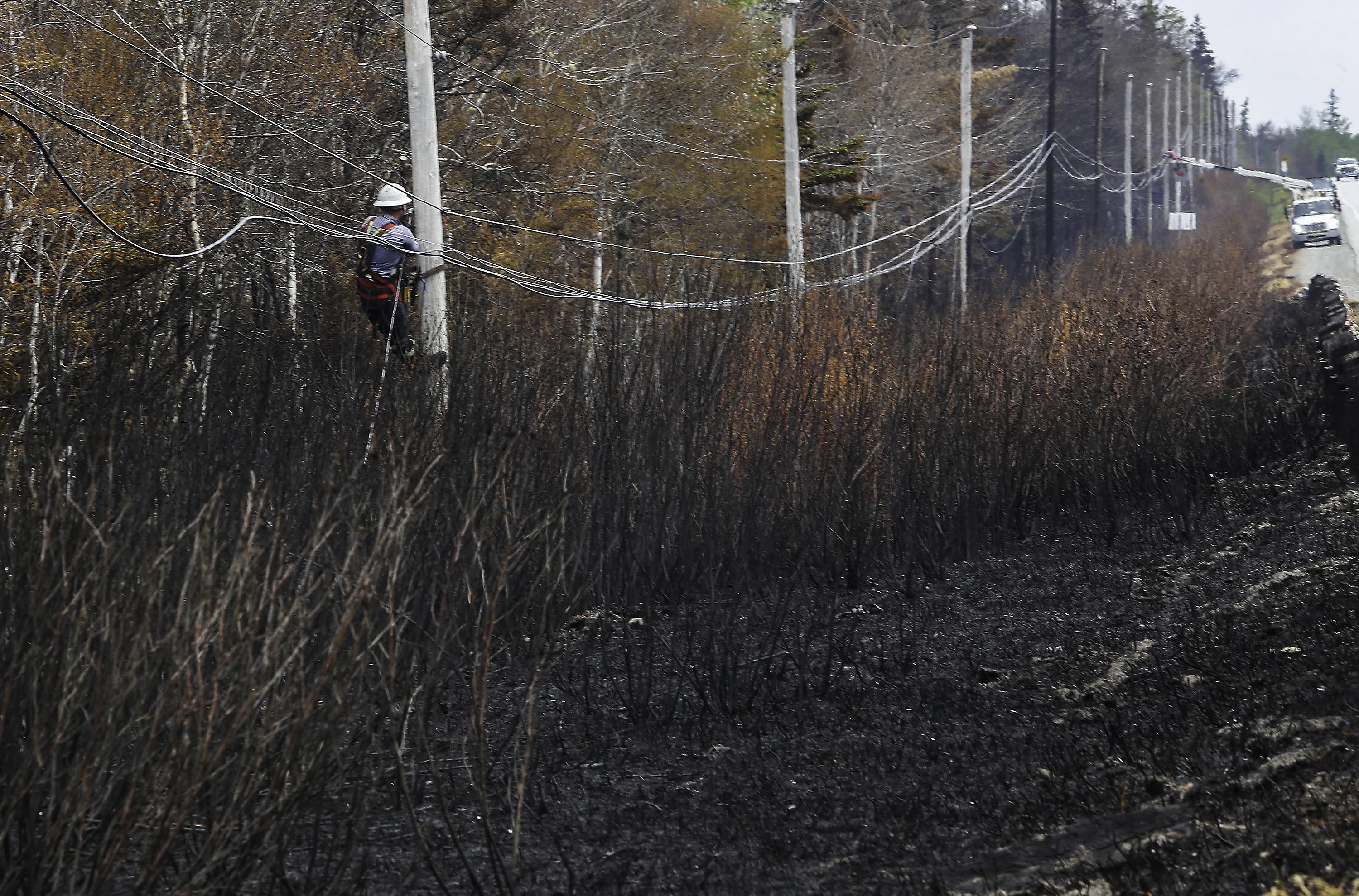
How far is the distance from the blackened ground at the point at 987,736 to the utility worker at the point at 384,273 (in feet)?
12.5

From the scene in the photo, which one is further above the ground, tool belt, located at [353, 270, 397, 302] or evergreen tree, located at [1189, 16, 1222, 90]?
evergreen tree, located at [1189, 16, 1222, 90]

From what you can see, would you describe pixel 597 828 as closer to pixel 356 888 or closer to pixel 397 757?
pixel 356 888

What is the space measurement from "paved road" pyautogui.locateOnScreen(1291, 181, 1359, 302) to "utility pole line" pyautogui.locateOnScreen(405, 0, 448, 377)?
16.5m

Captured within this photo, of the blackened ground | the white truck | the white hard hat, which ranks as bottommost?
the blackened ground

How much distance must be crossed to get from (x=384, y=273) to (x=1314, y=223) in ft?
129

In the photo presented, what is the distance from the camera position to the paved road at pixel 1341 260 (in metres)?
29.4

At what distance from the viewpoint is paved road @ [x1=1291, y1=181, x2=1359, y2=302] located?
96.3 ft

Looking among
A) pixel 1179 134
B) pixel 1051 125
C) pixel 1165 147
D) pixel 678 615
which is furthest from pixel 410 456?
pixel 1179 134

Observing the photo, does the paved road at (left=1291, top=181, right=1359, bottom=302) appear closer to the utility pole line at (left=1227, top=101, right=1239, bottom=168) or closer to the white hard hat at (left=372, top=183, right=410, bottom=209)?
the white hard hat at (left=372, top=183, right=410, bottom=209)

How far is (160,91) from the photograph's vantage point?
14492mm

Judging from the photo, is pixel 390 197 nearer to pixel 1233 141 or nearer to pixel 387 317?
pixel 387 317

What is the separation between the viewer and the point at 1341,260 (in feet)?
123

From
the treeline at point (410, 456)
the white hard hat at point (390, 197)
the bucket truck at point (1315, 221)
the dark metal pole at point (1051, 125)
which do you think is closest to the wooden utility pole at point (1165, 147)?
the bucket truck at point (1315, 221)

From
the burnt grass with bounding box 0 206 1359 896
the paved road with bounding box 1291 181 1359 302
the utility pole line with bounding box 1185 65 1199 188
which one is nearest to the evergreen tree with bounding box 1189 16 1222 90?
the utility pole line with bounding box 1185 65 1199 188
